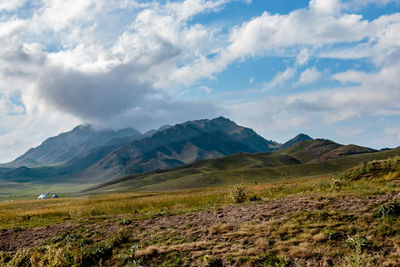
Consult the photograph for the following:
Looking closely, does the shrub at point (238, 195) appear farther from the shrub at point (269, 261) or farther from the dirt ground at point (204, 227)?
the shrub at point (269, 261)

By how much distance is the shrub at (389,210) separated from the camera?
16141 mm

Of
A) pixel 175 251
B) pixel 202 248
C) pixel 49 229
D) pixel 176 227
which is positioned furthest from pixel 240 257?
pixel 49 229

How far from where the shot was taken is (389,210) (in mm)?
16250

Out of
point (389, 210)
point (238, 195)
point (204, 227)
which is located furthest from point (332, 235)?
point (238, 195)

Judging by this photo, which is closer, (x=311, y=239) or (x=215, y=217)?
(x=311, y=239)

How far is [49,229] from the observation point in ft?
79.6

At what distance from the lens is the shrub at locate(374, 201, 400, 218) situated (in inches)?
635

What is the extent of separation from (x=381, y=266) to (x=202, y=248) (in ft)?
27.1

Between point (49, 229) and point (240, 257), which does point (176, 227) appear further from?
point (49, 229)

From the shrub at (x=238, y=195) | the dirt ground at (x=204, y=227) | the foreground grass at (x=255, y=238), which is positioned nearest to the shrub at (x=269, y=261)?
the foreground grass at (x=255, y=238)

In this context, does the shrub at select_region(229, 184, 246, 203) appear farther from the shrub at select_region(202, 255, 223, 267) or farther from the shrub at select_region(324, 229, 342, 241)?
the shrub at select_region(202, 255, 223, 267)

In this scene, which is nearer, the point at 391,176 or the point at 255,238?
the point at 255,238

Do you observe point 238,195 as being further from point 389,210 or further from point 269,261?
point 269,261

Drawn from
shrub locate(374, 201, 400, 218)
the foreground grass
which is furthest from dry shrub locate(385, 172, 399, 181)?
shrub locate(374, 201, 400, 218)
